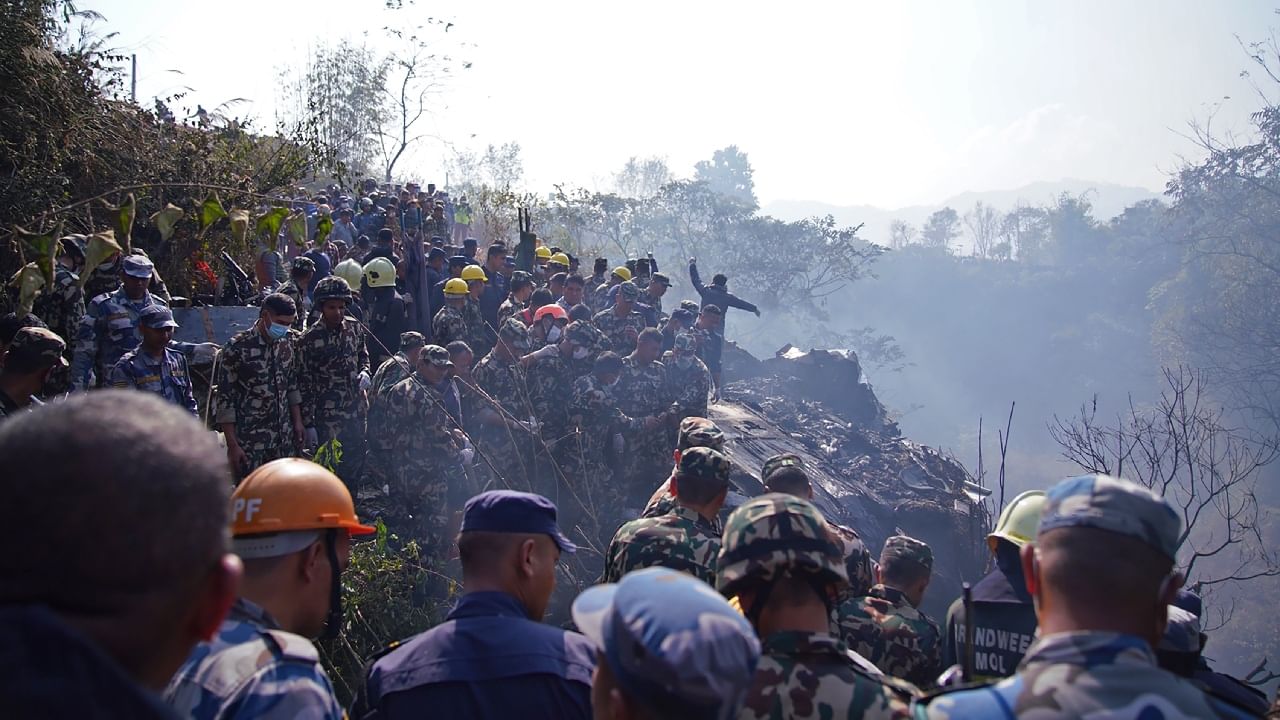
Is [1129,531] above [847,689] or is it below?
above

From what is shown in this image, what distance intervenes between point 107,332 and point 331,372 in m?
1.57

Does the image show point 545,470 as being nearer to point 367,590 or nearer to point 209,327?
point 367,590

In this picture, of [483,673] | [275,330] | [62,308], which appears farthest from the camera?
[62,308]

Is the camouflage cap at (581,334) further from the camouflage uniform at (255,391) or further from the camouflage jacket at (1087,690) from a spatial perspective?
the camouflage jacket at (1087,690)

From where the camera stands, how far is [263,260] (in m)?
9.23

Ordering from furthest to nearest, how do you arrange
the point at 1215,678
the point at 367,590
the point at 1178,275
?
1. the point at 1178,275
2. the point at 367,590
3. the point at 1215,678

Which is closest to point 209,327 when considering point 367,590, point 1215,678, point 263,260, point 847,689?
point 263,260

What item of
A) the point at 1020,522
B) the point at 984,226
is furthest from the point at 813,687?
the point at 984,226

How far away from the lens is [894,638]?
368cm

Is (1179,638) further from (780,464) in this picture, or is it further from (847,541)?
(780,464)

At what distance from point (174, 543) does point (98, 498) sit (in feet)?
0.40

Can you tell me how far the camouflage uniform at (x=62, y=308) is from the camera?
6.71 meters

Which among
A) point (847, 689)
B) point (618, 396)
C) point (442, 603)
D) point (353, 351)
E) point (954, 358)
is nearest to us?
point (847, 689)

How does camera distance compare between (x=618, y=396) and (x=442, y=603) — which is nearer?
(x=442, y=603)
